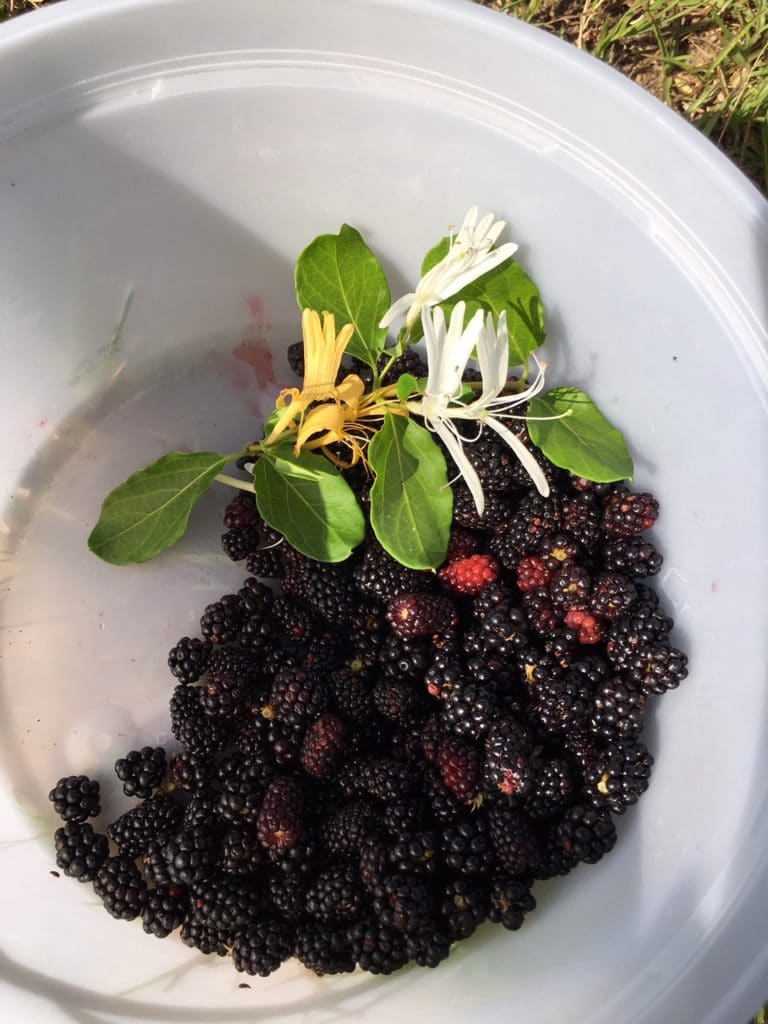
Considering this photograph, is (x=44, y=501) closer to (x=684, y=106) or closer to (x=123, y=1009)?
(x=123, y=1009)

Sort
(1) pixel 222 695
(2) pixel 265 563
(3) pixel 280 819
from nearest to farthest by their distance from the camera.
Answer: (3) pixel 280 819 → (1) pixel 222 695 → (2) pixel 265 563

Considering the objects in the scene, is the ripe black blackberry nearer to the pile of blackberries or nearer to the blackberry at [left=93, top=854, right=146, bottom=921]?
the pile of blackberries

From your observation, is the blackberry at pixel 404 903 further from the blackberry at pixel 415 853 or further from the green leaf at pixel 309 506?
the green leaf at pixel 309 506

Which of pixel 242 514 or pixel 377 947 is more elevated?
pixel 242 514

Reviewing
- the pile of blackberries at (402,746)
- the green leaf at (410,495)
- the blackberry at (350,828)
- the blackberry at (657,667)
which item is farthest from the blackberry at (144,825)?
the blackberry at (657,667)

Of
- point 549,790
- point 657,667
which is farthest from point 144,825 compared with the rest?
point 657,667

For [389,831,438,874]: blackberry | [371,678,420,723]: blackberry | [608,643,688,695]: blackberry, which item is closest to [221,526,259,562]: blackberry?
[371,678,420,723]: blackberry

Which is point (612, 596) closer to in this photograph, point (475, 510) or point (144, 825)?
point (475, 510)
